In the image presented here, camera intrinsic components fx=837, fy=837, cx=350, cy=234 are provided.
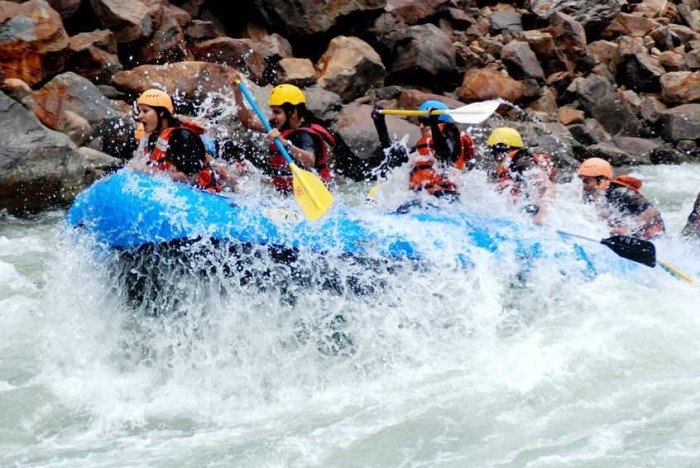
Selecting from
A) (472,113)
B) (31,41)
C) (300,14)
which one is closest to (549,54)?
(300,14)

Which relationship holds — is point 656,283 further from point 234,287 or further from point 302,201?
point 234,287

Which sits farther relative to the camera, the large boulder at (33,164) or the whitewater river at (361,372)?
the large boulder at (33,164)

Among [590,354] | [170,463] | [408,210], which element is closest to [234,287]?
[170,463]

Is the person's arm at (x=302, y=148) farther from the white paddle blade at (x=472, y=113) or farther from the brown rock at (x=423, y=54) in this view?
the brown rock at (x=423, y=54)

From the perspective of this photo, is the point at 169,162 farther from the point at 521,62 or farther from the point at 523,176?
the point at 521,62

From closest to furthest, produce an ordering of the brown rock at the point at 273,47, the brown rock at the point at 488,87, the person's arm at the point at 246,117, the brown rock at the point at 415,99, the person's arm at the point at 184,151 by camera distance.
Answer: the person's arm at the point at 184,151, the person's arm at the point at 246,117, the brown rock at the point at 415,99, the brown rock at the point at 273,47, the brown rock at the point at 488,87

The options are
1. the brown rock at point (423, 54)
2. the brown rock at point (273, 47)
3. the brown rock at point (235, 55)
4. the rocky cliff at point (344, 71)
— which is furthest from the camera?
the brown rock at point (423, 54)

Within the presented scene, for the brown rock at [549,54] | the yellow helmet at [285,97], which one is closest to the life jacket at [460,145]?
the yellow helmet at [285,97]

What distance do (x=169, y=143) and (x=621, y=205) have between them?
354cm

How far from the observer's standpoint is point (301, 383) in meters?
4.84

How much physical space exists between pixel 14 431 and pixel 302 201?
2.02 metres

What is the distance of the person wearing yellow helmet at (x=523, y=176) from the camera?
6348mm

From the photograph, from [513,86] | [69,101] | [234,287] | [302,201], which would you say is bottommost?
[513,86]

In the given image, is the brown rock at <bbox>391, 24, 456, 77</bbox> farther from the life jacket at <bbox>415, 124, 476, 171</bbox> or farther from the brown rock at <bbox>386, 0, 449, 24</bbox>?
the life jacket at <bbox>415, 124, 476, 171</bbox>
